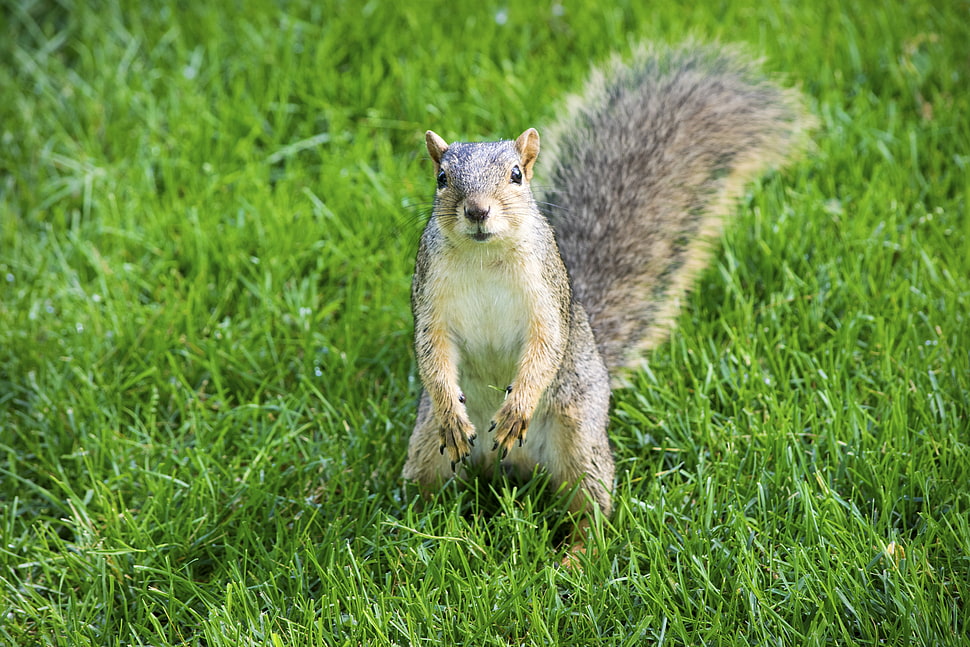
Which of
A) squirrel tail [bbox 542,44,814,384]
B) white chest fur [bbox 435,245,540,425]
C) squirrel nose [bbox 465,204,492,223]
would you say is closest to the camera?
squirrel nose [bbox 465,204,492,223]

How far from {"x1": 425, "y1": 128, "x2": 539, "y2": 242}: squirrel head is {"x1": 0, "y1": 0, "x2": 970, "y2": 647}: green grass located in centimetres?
58

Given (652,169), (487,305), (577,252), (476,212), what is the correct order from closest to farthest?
(476,212)
(487,305)
(577,252)
(652,169)

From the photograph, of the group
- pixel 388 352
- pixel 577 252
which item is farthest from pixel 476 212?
pixel 388 352

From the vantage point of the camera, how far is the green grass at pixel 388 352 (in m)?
1.97

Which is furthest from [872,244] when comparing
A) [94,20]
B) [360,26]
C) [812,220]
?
[94,20]

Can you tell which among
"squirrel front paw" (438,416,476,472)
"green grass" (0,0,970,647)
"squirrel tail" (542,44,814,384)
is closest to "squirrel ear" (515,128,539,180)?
"squirrel tail" (542,44,814,384)

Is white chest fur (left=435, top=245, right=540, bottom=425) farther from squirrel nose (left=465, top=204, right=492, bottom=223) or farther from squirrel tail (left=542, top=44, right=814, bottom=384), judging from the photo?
squirrel tail (left=542, top=44, right=814, bottom=384)

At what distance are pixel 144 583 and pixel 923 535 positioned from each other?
5.08 feet

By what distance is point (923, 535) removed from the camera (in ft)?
6.57

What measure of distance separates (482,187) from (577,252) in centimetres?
65

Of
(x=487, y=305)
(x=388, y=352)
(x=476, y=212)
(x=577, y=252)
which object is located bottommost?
(x=388, y=352)

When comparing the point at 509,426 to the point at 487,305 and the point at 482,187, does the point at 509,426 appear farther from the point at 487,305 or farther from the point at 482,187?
the point at 482,187

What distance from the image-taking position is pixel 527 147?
2.09 metres

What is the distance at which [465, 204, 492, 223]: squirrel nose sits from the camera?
190 cm
